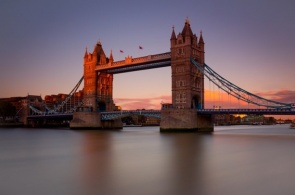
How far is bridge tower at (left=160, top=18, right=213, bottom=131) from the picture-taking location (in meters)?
44.6

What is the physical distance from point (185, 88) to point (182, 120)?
5.00m

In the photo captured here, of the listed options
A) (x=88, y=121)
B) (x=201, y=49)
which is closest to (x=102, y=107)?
(x=88, y=121)

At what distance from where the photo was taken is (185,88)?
1832 inches

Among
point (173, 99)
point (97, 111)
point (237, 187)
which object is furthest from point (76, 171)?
point (97, 111)

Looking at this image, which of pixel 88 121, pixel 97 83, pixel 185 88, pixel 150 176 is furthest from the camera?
pixel 97 83

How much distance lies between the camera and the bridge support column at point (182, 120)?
4397 centimetres

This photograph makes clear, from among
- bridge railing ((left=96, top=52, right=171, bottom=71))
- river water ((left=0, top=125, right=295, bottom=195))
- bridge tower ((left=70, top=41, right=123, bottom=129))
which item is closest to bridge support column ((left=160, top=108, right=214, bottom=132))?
bridge railing ((left=96, top=52, right=171, bottom=71))

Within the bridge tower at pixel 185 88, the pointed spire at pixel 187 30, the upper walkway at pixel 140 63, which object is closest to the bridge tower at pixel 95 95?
the upper walkway at pixel 140 63

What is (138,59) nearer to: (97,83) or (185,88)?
(185,88)

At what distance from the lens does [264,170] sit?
48.8ft

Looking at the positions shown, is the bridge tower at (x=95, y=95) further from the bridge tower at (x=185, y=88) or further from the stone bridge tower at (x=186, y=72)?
the stone bridge tower at (x=186, y=72)

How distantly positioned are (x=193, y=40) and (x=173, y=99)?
9287 millimetres

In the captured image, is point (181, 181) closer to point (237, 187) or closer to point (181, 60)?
point (237, 187)

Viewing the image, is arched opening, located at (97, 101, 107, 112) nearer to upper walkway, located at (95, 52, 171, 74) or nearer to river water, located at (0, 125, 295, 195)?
upper walkway, located at (95, 52, 171, 74)
